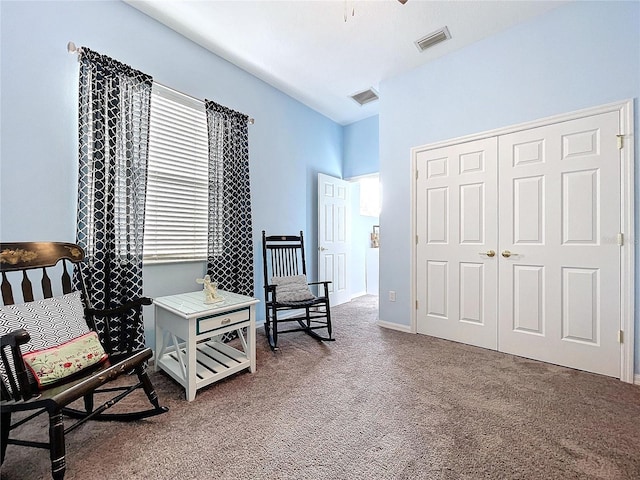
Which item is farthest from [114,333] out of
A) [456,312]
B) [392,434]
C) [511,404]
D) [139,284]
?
[456,312]

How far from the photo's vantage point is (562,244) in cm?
228

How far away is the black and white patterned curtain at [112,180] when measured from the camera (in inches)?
79.4

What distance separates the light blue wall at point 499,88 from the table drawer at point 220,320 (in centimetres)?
179

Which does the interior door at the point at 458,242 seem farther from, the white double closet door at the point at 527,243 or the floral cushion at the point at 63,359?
the floral cushion at the point at 63,359

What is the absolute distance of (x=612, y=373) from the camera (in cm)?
209

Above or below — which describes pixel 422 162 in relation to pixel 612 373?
above

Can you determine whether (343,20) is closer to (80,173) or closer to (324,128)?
(324,128)

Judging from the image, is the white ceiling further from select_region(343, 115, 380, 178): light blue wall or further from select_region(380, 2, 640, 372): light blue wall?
select_region(343, 115, 380, 178): light blue wall

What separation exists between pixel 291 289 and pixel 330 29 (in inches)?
96.4

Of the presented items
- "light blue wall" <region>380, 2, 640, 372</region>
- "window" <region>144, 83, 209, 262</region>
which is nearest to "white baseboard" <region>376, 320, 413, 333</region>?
"light blue wall" <region>380, 2, 640, 372</region>

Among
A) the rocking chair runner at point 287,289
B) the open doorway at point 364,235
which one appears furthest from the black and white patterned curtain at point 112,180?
the open doorway at point 364,235

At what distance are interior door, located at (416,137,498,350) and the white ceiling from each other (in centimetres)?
101

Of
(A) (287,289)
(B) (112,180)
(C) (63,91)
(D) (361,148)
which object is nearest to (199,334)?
(A) (287,289)

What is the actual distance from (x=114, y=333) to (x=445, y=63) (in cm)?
384
